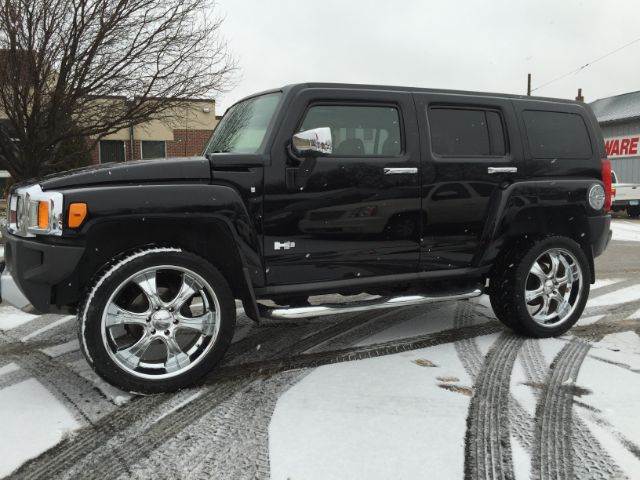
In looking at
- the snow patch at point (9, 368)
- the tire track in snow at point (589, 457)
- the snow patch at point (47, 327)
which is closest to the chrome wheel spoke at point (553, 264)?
the tire track in snow at point (589, 457)

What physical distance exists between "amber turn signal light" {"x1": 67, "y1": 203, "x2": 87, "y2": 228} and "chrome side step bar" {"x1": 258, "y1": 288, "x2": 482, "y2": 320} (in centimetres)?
118

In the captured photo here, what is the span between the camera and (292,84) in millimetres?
3693

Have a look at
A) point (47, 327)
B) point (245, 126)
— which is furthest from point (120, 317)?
point (47, 327)

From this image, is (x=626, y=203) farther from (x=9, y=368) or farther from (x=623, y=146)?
(x=9, y=368)

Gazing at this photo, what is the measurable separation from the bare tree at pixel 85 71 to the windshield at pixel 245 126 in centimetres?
695

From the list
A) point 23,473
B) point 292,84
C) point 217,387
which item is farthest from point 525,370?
point 23,473

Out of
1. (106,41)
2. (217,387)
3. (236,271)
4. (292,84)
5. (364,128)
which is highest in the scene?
(106,41)

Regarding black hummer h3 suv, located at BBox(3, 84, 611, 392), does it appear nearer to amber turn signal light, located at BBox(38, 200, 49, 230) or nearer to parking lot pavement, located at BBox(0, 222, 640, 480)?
amber turn signal light, located at BBox(38, 200, 49, 230)

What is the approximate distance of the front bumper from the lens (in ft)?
9.80

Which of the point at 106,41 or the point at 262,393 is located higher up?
the point at 106,41

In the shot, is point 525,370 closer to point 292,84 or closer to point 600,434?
point 600,434

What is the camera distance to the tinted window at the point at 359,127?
12.1 feet

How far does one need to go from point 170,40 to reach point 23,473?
9.96 metres

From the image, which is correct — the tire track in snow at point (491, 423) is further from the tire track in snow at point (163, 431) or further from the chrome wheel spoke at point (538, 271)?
the tire track in snow at point (163, 431)
